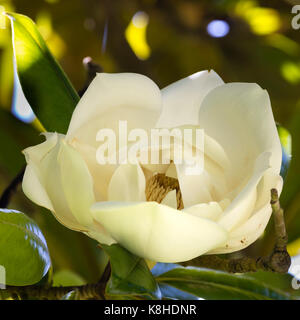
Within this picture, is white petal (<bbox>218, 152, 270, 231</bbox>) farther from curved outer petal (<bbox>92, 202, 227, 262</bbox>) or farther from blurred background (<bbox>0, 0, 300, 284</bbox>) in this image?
blurred background (<bbox>0, 0, 300, 284</bbox>)

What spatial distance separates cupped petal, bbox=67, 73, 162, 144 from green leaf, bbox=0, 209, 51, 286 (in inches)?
4.2

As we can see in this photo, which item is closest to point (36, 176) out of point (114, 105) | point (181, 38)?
point (114, 105)

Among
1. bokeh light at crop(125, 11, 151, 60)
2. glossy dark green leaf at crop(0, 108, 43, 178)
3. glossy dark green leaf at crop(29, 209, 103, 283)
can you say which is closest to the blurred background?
bokeh light at crop(125, 11, 151, 60)

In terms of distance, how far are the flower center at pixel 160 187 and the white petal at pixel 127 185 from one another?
0.21 feet

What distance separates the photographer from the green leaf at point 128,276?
1.70 feet

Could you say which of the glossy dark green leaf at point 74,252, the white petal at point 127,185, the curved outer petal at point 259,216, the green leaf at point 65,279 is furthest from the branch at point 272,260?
the glossy dark green leaf at point 74,252

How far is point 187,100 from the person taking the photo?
26.4 inches

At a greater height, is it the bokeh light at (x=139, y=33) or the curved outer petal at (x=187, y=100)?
the curved outer petal at (x=187, y=100)

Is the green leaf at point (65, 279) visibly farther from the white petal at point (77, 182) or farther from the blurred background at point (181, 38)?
the blurred background at point (181, 38)

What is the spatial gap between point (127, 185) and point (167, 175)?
10 cm

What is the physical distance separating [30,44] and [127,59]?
571 millimetres

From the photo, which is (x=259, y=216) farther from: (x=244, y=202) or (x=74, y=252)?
(x=74, y=252)

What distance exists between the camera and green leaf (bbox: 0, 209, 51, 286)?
584 millimetres
